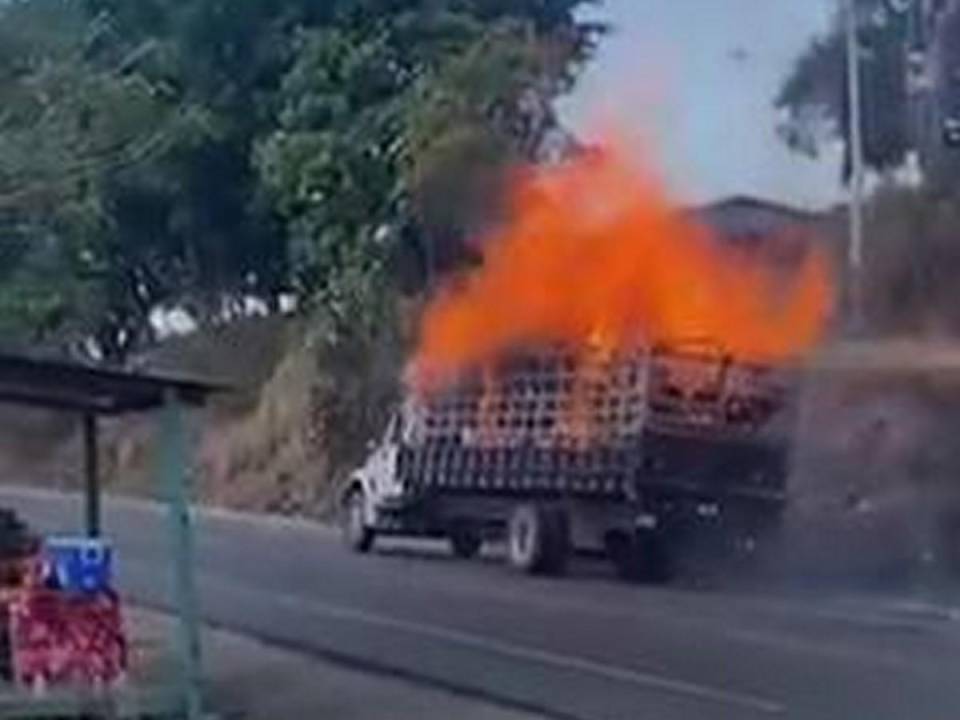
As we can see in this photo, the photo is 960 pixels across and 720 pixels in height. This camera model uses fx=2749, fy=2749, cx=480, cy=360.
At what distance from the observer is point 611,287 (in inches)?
1441

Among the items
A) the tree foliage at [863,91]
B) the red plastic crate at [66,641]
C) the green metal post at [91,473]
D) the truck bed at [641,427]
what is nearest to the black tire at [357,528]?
the truck bed at [641,427]

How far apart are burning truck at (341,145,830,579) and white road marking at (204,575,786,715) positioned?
16.6 feet

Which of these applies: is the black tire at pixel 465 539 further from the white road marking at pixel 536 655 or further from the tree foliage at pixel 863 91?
the tree foliage at pixel 863 91

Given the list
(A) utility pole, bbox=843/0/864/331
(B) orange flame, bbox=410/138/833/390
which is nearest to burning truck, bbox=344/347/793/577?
(B) orange flame, bbox=410/138/833/390

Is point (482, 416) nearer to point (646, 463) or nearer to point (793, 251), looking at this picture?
point (646, 463)

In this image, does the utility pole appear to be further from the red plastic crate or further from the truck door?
the red plastic crate

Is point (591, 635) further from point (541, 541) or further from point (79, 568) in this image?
point (541, 541)

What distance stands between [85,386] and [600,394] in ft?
54.3

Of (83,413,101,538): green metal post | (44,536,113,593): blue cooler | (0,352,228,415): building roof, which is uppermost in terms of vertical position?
(0,352,228,415): building roof

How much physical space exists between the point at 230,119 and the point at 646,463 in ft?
103

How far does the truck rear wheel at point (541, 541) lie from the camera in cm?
3356

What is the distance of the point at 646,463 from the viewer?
3275 centimetres

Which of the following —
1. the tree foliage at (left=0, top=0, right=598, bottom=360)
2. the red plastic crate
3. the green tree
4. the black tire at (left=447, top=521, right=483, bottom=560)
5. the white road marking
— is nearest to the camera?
the red plastic crate

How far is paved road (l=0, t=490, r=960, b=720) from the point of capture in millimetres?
18781
